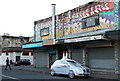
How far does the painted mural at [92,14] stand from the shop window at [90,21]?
325 millimetres

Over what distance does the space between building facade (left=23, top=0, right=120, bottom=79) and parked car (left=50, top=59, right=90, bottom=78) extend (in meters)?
2.62

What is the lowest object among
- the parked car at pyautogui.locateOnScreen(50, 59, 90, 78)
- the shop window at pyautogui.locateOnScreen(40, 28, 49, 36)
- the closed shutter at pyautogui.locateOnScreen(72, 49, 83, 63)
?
the parked car at pyautogui.locateOnScreen(50, 59, 90, 78)

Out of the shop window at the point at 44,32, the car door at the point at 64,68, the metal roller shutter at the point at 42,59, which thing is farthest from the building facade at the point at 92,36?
the car door at the point at 64,68

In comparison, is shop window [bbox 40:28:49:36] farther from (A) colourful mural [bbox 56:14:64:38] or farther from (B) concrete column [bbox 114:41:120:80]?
(B) concrete column [bbox 114:41:120:80]

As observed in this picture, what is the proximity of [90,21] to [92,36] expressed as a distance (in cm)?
343

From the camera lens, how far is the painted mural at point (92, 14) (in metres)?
19.8

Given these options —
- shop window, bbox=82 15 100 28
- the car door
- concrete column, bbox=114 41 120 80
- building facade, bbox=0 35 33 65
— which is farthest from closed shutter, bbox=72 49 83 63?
building facade, bbox=0 35 33 65

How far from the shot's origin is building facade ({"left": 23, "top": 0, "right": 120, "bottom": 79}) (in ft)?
64.9

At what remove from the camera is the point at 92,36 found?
19547mm

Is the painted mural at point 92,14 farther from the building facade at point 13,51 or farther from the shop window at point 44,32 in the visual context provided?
the building facade at point 13,51

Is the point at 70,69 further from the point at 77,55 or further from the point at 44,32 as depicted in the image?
the point at 44,32

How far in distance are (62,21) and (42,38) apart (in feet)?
18.1

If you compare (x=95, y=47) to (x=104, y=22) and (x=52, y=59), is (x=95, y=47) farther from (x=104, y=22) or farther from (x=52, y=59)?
(x=52, y=59)

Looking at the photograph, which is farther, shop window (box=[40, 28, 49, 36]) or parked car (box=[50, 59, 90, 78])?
shop window (box=[40, 28, 49, 36])
